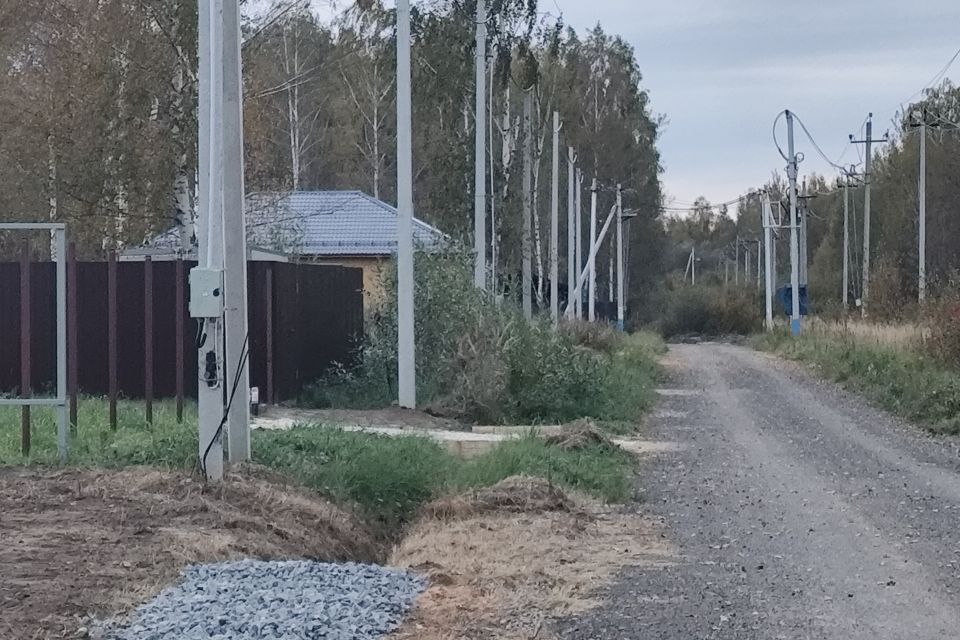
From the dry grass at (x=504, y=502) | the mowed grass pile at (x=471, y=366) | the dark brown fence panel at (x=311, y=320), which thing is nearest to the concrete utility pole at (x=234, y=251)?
the dry grass at (x=504, y=502)

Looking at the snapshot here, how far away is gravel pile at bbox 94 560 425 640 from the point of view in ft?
19.4

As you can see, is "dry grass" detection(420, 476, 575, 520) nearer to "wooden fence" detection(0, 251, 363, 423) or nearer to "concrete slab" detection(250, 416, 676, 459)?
"concrete slab" detection(250, 416, 676, 459)

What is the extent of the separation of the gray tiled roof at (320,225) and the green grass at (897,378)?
29.8ft

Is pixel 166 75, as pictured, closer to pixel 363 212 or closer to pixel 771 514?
pixel 363 212

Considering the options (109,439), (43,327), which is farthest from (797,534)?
(43,327)

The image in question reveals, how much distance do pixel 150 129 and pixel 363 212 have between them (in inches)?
467

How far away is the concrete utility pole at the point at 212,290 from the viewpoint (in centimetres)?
941

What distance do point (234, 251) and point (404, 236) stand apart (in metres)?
6.40

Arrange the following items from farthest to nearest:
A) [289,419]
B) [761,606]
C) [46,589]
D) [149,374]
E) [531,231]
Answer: [531,231] < [289,419] < [149,374] < [761,606] < [46,589]

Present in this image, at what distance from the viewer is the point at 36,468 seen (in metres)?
10.1

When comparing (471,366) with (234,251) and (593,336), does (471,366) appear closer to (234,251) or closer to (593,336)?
(234,251)

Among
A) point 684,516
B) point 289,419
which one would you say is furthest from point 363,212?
point 684,516

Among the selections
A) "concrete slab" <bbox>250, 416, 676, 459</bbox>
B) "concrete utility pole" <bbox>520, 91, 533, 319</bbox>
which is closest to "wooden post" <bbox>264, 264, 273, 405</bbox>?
"concrete slab" <bbox>250, 416, 676, 459</bbox>

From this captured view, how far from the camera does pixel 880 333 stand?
27672 mm
